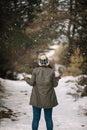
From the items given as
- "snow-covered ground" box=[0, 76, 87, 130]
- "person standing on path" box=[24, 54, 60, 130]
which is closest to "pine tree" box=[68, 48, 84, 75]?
"snow-covered ground" box=[0, 76, 87, 130]

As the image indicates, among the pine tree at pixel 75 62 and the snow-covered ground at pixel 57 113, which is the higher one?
the snow-covered ground at pixel 57 113

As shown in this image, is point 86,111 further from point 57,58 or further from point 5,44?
point 57,58

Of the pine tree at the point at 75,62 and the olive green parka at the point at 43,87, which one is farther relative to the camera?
the pine tree at the point at 75,62

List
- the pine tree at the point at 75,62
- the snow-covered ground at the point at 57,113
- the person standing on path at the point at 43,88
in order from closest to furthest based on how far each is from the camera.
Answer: the person standing on path at the point at 43,88
the snow-covered ground at the point at 57,113
the pine tree at the point at 75,62

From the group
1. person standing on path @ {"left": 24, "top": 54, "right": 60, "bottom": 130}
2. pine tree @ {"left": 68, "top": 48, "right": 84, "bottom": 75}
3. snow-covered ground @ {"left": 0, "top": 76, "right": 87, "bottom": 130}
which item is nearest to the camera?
person standing on path @ {"left": 24, "top": 54, "right": 60, "bottom": 130}

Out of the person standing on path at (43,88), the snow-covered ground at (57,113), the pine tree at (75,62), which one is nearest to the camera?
the person standing on path at (43,88)

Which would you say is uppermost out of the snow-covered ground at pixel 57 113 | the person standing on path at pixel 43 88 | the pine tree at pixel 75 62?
the person standing on path at pixel 43 88

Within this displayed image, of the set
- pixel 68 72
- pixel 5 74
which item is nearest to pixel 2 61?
pixel 5 74

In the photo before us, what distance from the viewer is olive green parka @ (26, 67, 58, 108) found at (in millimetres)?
8438

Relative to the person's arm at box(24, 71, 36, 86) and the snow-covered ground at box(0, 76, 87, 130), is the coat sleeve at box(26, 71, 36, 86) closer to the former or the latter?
the person's arm at box(24, 71, 36, 86)

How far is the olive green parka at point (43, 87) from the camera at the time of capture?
27.7 feet

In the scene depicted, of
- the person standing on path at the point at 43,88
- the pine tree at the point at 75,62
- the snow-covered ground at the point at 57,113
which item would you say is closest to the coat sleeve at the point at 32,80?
the person standing on path at the point at 43,88

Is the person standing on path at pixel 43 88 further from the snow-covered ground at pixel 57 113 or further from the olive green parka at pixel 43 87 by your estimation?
the snow-covered ground at pixel 57 113

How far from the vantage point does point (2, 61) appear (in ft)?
71.6
